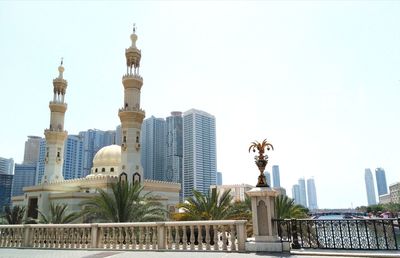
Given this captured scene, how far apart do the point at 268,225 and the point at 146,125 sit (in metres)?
97.4

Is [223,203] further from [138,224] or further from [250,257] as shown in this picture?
[250,257]

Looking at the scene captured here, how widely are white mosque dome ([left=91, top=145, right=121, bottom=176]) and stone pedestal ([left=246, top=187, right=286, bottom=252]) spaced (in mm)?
37616

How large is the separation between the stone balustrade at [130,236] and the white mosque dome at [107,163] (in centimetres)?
3221

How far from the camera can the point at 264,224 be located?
10.5 m

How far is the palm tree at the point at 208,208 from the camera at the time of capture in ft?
68.1

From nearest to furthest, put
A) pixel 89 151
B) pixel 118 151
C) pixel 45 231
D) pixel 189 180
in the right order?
pixel 45 231
pixel 118 151
pixel 189 180
pixel 89 151

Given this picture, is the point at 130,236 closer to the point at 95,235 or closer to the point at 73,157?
the point at 95,235

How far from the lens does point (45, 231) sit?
1308cm

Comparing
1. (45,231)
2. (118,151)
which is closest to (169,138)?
(118,151)

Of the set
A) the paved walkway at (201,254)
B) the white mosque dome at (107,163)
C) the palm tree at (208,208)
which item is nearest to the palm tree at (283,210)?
the palm tree at (208,208)

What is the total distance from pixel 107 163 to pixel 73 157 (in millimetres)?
77836

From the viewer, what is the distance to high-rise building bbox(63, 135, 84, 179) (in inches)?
4562

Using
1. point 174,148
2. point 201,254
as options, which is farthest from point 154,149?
point 201,254

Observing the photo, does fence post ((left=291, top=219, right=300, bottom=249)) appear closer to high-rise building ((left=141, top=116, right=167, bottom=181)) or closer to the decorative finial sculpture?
the decorative finial sculpture
